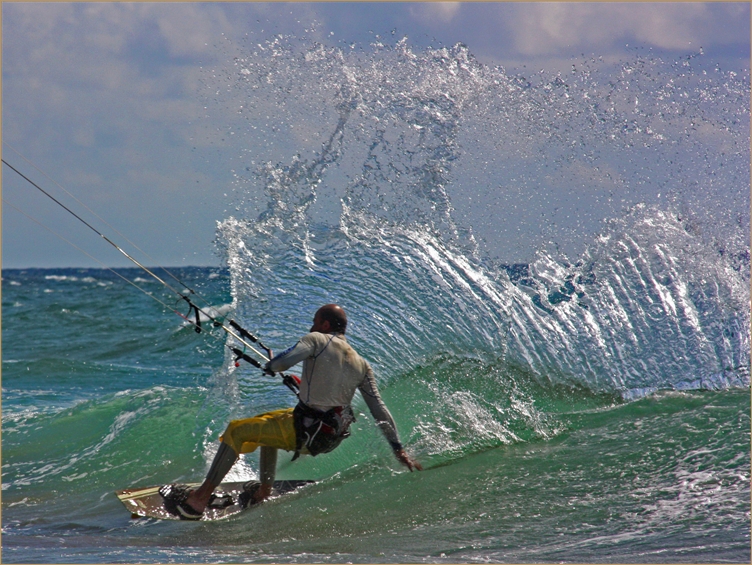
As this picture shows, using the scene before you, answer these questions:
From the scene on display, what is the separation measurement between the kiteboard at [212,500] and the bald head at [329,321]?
1.45 meters

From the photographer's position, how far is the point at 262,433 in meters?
5.55

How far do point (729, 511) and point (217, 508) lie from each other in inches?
143

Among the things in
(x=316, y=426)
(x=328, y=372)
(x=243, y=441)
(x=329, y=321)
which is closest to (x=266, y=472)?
(x=243, y=441)

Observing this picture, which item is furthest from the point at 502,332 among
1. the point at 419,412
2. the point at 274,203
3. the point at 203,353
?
the point at 203,353

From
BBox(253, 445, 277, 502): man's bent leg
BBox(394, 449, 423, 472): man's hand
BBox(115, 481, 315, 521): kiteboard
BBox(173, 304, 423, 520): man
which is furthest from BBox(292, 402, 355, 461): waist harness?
BBox(115, 481, 315, 521): kiteboard

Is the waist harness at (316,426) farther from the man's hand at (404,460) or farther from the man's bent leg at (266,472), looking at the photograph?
the man's hand at (404,460)

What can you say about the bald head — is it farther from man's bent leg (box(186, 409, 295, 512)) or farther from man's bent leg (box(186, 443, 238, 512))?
man's bent leg (box(186, 443, 238, 512))

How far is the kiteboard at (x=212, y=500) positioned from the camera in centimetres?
567

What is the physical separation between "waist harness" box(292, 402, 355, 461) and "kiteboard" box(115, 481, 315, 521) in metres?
0.72

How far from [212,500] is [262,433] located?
0.79 m

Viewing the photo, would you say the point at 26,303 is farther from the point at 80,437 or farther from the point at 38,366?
the point at 80,437

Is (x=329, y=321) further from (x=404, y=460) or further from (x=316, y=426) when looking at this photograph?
(x=404, y=460)

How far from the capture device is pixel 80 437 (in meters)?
9.13

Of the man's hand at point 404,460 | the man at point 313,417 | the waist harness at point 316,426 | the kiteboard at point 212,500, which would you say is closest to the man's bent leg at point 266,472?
the kiteboard at point 212,500
